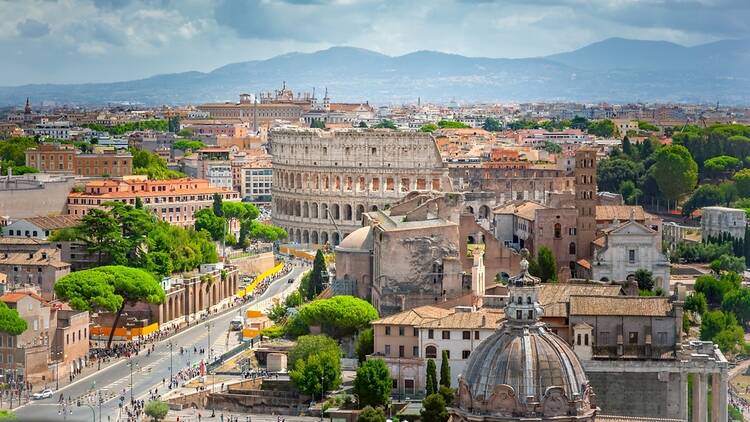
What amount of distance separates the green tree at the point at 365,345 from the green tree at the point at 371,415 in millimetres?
8168

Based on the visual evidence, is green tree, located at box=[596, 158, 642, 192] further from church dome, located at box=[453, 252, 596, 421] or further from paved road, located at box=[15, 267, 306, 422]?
church dome, located at box=[453, 252, 596, 421]

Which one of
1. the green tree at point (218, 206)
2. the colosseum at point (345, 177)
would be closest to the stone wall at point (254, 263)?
the green tree at point (218, 206)

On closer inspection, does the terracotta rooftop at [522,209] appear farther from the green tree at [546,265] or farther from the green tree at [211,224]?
the green tree at [211,224]

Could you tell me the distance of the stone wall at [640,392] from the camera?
51938 millimetres

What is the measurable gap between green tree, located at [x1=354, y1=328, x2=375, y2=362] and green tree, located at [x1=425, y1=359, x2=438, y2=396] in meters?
4.60

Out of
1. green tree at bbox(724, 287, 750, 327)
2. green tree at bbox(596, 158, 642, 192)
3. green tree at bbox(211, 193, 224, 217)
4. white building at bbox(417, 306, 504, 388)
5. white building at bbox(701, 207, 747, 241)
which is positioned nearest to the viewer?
white building at bbox(417, 306, 504, 388)

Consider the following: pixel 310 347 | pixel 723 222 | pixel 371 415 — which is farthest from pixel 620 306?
pixel 723 222

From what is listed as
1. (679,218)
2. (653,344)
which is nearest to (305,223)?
(679,218)

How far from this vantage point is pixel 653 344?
2088 inches

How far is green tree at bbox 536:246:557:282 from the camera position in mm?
68000

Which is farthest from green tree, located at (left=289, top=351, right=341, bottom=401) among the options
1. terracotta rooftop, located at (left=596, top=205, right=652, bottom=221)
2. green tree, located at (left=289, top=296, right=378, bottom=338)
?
terracotta rooftop, located at (left=596, top=205, right=652, bottom=221)

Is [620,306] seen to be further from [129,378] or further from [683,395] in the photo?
[129,378]

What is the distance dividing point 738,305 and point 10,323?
30784mm

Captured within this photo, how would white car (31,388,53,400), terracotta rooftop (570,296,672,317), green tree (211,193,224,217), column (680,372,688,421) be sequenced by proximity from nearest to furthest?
column (680,372,688,421) < terracotta rooftop (570,296,672,317) < white car (31,388,53,400) < green tree (211,193,224,217)
